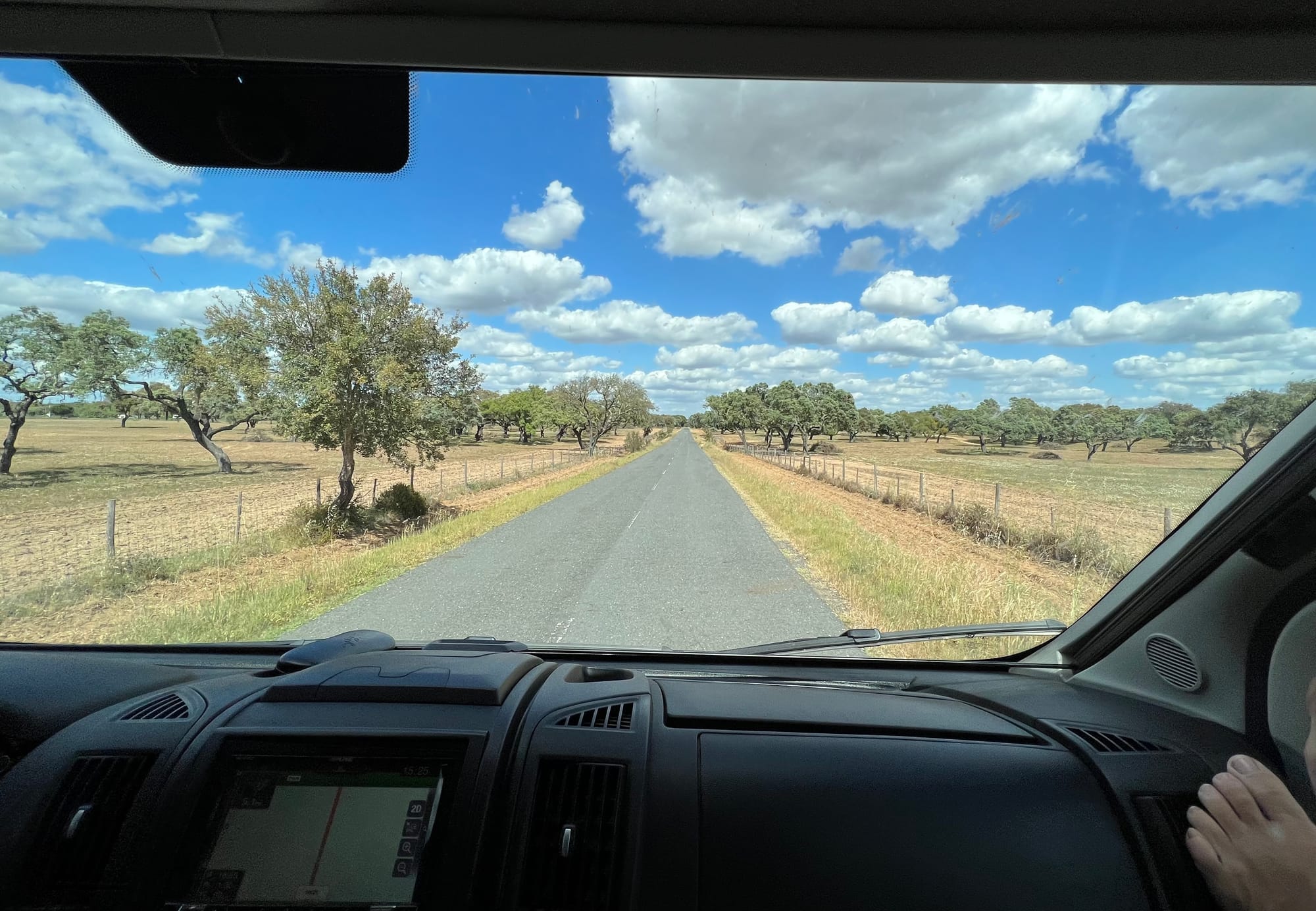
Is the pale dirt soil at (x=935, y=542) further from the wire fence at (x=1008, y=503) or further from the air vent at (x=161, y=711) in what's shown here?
the air vent at (x=161, y=711)

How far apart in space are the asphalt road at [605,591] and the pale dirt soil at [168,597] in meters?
0.88

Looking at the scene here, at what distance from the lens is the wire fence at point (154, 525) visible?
3658 millimetres

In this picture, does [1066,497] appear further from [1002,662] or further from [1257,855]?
[1257,855]

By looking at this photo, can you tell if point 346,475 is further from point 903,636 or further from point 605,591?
point 903,636

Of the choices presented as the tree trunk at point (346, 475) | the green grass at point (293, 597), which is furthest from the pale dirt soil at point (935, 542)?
the tree trunk at point (346, 475)

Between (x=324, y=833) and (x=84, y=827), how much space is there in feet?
2.33

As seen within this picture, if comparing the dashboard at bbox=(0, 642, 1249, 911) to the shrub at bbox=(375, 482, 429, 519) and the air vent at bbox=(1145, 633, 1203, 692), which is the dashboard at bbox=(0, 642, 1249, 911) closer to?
the air vent at bbox=(1145, 633, 1203, 692)

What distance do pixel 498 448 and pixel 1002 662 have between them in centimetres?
1786

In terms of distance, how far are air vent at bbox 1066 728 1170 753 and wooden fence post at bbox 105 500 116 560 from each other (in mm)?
5638

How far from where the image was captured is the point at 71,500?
13.2 feet

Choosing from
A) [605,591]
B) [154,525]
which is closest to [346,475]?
[154,525]

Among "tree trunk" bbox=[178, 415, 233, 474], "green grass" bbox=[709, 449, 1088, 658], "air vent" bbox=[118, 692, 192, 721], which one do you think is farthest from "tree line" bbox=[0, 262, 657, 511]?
"green grass" bbox=[709, 449, 1088, 658]

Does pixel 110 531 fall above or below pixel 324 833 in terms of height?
above

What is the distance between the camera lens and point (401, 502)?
28.0 feet
